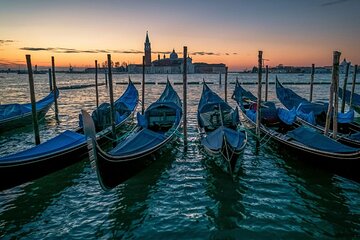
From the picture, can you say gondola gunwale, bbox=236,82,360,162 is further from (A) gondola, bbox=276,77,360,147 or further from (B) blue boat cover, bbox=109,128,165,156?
(B) blue boat cover, bbox=109,128,165,156

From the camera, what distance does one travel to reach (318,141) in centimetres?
741

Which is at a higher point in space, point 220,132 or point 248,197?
point 220,132

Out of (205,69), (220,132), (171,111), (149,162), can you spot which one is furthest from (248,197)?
(205,69)

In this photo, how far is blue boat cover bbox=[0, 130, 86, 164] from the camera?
589 centimetres

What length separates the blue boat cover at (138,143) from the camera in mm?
6742

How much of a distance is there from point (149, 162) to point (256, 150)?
402 centimetres

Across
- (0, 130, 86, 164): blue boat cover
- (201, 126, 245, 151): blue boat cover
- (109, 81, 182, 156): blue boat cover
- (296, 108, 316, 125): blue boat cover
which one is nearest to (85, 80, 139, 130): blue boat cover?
(109, 81, 182, 156): blue boat cover

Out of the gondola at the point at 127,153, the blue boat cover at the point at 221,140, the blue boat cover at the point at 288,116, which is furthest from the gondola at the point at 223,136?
the blue boat cover at the point at 288,116

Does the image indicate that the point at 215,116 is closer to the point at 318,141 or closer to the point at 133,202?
the point at 318,141

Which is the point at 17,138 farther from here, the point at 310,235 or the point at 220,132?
the point at 310,235

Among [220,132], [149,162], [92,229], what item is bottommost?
[92,229]

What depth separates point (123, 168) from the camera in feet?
20.5

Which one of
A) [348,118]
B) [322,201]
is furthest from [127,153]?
[348,118]

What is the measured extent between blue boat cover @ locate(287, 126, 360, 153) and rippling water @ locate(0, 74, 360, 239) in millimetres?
787
